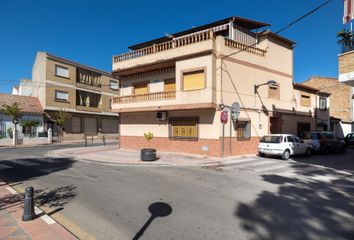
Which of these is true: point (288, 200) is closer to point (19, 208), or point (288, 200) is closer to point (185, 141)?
point (19, 208)

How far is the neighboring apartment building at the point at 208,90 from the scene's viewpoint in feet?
48.8

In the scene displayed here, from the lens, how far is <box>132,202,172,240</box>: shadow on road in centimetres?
436

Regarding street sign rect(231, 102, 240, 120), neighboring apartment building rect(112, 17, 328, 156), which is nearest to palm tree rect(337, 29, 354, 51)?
neighboring apartment building rect(112, 17, 328, 156)

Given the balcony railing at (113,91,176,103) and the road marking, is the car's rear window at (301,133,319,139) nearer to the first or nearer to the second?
the balcony railing at (113,91,176,103)

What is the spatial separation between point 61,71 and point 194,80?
24492 millimetres

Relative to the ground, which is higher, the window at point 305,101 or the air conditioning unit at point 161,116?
the window at point 305,101

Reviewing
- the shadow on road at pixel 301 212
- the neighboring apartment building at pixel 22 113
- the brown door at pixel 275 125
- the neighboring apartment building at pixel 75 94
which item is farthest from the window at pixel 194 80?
the neighboring apartment building at pixel 75 94

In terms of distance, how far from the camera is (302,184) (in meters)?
8.32

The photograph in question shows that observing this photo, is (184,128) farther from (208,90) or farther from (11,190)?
(11,190)

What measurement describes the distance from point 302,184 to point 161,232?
254 inches

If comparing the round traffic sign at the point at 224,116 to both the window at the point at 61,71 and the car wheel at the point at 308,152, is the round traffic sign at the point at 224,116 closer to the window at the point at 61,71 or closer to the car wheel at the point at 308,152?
the car wheel at the point at 308,152

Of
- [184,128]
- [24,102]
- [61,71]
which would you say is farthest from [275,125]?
[24,102]

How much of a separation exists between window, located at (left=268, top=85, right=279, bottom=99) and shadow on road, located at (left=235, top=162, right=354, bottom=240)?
11176 millimetres

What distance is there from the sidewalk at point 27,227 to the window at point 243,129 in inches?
525
